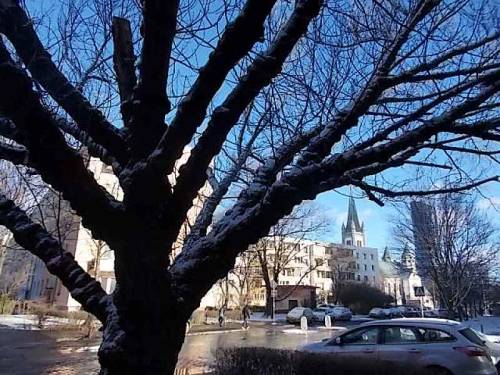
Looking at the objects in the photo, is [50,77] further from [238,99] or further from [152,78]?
[238,99]

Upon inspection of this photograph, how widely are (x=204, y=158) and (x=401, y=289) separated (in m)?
99.4

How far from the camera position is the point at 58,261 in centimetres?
421

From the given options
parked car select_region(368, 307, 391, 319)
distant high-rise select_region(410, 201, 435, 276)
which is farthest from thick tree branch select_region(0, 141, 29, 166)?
parked car select_region(368, 307, 391, 319)

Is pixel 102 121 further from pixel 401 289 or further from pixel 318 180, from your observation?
pixel 401 289

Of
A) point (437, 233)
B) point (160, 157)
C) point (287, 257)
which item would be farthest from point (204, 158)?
point (287, 257)

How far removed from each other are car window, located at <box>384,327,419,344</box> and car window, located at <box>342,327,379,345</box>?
0.24 metres

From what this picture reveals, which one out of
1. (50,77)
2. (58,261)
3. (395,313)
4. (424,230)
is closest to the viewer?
(50,77)

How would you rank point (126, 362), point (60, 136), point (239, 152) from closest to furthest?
point (60, 136) < point (126, 362) < point (239, 152)

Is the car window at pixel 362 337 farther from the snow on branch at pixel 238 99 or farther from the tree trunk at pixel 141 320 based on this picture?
the snow on branch at pixel 238 99

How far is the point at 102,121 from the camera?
14.0 ft

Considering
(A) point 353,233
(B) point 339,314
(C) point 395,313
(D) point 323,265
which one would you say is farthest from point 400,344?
(A) point 353,233

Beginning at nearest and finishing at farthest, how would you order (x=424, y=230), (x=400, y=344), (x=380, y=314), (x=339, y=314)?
(x=400, y=344), (x=424, y=230), (x=339, y=314), (x=380, y=314)

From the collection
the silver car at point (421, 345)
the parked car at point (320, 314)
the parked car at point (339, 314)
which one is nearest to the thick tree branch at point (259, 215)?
the silver car at point (421, 345)

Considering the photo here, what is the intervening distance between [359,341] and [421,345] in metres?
1.26
